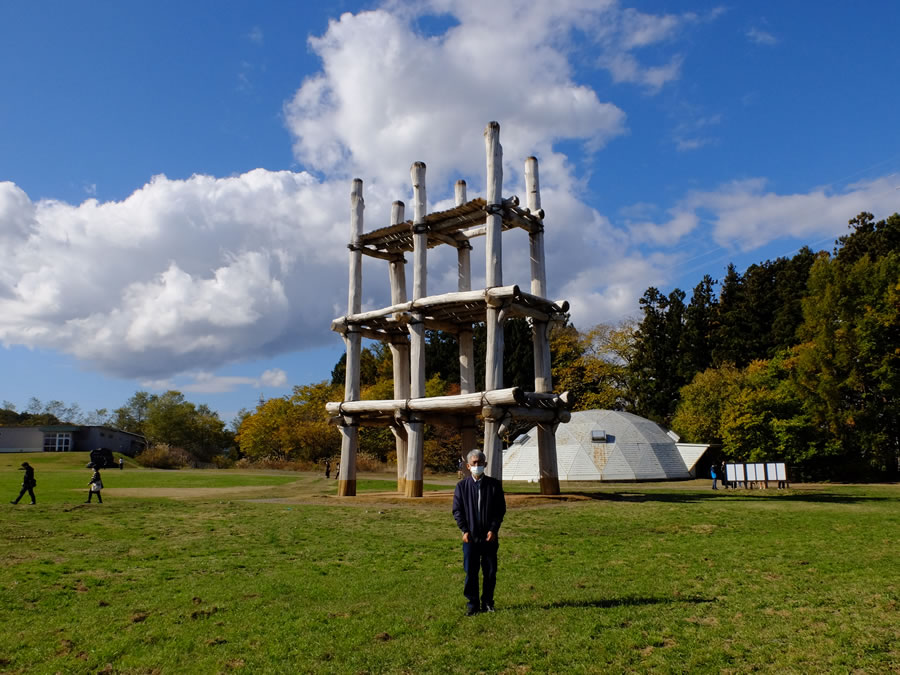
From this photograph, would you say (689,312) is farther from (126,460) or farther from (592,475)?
(126,460)

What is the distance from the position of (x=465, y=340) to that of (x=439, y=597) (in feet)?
85.0

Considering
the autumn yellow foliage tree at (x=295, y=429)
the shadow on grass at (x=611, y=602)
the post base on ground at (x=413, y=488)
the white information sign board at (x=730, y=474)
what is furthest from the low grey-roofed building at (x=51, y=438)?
the shadow on grass at (x=611, y=602)

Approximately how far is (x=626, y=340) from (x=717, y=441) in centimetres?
1986

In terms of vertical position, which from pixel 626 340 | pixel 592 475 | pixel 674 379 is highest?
pixel 626 340

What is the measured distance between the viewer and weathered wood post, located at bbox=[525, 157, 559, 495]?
29.7 m

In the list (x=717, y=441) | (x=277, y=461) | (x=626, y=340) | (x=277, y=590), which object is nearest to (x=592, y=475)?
(x=717, y=441)

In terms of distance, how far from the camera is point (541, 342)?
3144 cm

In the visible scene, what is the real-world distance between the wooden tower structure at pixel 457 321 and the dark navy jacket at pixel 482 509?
57.9ft

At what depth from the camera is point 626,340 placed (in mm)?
75562

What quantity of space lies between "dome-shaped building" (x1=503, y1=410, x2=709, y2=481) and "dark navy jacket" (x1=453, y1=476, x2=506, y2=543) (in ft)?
142

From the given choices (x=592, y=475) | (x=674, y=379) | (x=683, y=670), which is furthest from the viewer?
(x=674, y=379)

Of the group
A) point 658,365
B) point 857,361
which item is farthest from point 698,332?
point 857,361

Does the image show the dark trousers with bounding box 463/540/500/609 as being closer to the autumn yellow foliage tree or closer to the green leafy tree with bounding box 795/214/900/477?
the green leafy tree with bounding box 795/214/900/477

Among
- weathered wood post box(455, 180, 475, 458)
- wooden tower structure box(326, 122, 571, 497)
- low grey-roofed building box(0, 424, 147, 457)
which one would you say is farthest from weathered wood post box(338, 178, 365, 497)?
A: low grey-roofed building box(0, 424, 147, 457)
